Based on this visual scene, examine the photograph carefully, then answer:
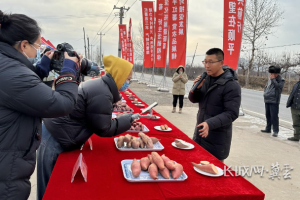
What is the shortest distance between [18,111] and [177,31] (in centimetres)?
818

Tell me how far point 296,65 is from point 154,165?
24.0m

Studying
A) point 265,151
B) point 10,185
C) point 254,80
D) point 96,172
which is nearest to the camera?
point 10,185

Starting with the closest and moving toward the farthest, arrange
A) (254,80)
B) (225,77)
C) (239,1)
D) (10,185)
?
1. (10,185)
2. (225,77)
3. (239,1)
4. (254,80)

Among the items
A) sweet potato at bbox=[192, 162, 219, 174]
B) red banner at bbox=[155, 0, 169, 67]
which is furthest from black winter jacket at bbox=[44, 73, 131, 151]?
red banner at bbox=[155, 0, 169, 67]

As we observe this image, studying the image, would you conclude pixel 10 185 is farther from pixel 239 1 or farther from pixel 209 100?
pixel 239 1

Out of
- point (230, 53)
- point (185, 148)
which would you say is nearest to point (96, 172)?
point (185, 148)

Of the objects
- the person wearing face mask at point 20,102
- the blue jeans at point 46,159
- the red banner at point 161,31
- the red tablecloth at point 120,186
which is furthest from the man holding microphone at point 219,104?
the red banner at point 161,31

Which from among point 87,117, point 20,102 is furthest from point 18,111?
point 87,117

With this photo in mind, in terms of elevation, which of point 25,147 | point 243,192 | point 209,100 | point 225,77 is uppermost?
point 225,77

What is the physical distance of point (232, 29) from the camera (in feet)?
20.1

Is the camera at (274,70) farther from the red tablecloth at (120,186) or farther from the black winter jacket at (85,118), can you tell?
the black winter jacket at (85,118)

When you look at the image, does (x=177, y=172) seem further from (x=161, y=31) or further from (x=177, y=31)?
(x=161, y=31)

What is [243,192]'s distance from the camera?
123 centimetres

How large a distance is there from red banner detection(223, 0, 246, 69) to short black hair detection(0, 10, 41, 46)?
576cm
